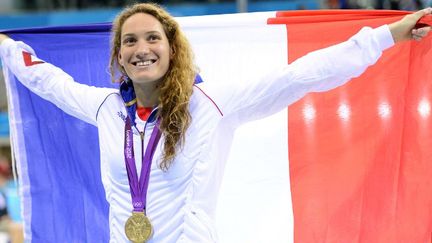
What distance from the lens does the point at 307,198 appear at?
3.20 m

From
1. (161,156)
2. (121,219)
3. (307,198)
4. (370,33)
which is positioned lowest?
(307,198)

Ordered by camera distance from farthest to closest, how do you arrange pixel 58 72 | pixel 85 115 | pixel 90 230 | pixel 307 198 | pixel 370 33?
pixel 90 230 < pixel 307 198 < pixel 58 72 < pixel 85 115 < pixel 370 33

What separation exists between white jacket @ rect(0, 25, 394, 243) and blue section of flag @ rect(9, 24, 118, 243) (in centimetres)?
93

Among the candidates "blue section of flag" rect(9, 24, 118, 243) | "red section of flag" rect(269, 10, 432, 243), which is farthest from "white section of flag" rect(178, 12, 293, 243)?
"blue section of flag" rect(9, 24, 118, 243)

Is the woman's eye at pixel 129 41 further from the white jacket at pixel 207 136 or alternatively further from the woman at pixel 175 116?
the white jacket at pixel 207 136

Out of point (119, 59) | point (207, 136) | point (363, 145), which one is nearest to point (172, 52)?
point (119, 59)

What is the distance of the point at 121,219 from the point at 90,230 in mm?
1064

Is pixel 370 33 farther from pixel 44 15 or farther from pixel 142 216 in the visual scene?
pixel 44 15

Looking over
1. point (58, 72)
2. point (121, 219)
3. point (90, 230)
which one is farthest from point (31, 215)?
point (121, 219)

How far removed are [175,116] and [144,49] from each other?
0.24 meters

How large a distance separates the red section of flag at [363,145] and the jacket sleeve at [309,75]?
0.64 metres

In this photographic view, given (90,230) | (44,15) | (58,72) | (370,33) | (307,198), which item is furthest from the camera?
(44,15)

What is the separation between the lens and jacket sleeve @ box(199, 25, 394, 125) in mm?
2395

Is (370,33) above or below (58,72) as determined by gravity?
above
